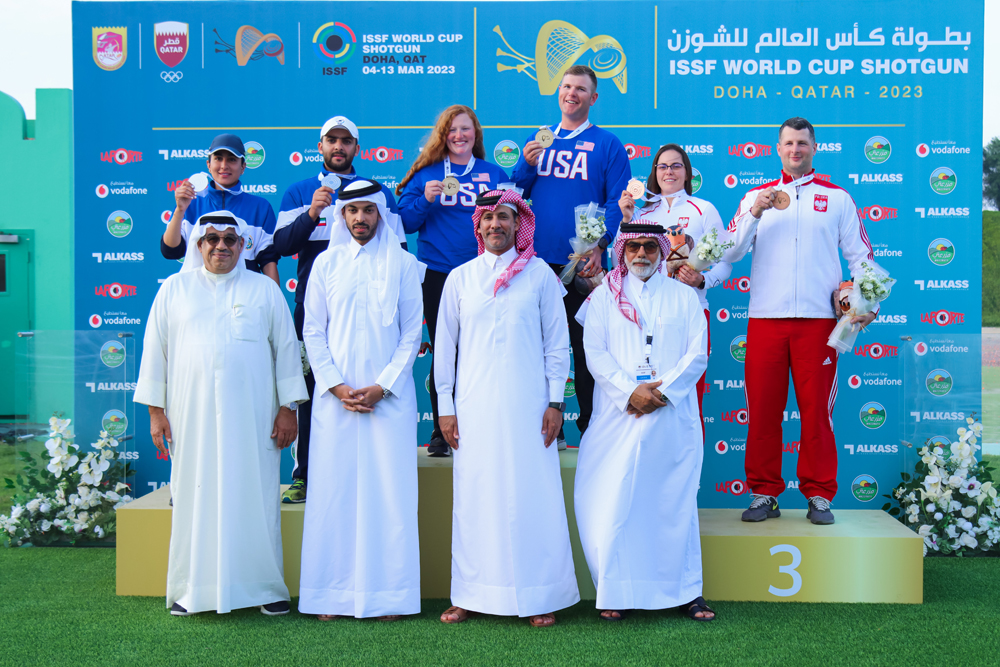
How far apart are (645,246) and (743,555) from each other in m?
1.57

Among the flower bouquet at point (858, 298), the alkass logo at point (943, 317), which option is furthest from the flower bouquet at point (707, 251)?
the alkass logo at point (943, 317)

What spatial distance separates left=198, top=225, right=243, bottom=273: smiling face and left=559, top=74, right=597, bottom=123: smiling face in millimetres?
1817

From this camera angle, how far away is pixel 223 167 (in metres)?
4.00

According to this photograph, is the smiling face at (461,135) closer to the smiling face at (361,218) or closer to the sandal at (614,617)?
the smiling face at (361,218)

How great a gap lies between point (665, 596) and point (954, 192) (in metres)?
3.88

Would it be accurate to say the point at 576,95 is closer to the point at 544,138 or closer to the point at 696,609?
the point at 544,138

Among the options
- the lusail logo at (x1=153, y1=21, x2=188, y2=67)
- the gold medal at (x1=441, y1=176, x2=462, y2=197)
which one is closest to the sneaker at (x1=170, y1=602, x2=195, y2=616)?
the gold medal at (x1=441, y1=176, x2=462, y2=197)

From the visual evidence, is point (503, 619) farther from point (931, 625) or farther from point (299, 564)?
point (931, 625)

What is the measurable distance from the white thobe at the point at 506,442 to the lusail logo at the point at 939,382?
118 inches

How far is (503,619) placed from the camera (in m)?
3.41

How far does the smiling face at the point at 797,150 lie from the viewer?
3.86 metres

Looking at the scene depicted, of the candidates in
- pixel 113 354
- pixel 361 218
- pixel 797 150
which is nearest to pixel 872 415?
pixel 797 150

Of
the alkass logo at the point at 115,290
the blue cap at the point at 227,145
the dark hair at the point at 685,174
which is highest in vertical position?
the blue cap at the point at 227,145

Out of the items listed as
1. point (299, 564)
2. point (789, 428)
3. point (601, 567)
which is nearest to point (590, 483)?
point (601, 567)
